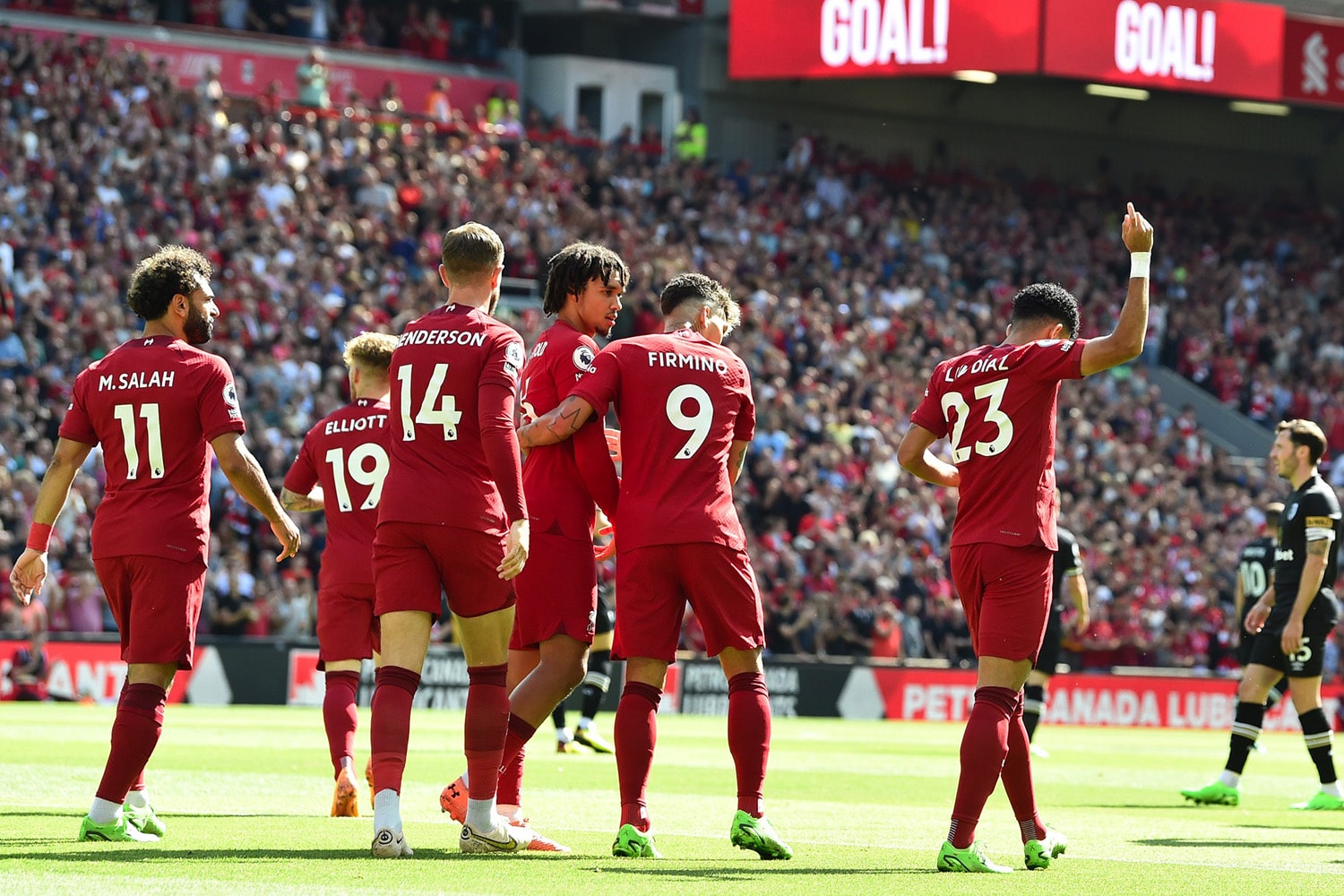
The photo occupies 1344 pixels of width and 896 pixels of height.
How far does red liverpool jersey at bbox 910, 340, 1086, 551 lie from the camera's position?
880 cm

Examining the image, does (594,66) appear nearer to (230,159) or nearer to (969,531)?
(230,159)

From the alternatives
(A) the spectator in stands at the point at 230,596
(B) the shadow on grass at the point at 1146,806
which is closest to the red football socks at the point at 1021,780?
(B) the shadow on grass at the point at 1146,806

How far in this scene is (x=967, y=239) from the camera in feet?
130

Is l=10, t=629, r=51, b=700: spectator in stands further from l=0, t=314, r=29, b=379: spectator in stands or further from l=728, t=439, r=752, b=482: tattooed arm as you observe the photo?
l=728, t=439, r=752, b=482: tattooed arm

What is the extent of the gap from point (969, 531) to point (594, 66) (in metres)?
30.7

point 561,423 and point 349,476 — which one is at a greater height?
point 561,423

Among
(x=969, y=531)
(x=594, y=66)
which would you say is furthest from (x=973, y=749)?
(x=594, y=66)

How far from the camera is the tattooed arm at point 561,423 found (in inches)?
340

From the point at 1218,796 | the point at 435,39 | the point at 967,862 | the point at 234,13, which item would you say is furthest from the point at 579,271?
the point at 435,39

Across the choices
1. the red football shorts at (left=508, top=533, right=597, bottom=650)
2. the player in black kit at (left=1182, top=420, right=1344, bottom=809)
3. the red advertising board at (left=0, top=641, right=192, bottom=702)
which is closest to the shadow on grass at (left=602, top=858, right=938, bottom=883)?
the red football shorts at (left=508, top=533, right=597, bottom=650)

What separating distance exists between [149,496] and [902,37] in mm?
30611

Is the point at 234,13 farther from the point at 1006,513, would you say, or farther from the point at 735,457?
the point at 1006,513

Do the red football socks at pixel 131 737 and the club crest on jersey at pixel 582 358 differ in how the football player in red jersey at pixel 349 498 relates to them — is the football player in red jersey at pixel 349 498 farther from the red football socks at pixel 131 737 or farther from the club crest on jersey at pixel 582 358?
the red football socks at pixel 131 737

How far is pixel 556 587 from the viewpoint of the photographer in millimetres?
8930
